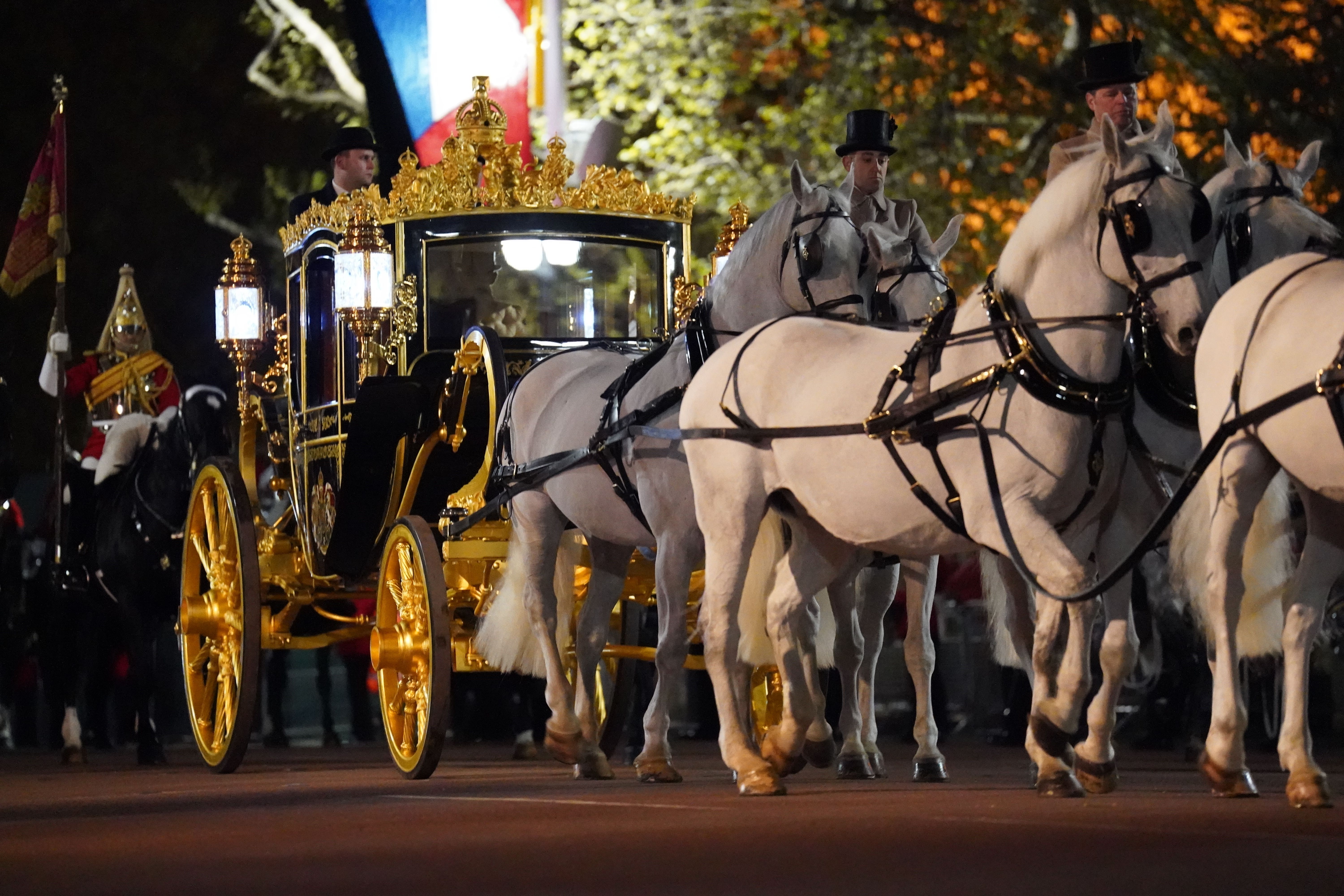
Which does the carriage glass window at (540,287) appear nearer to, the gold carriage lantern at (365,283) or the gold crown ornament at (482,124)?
the gold carriage lantern at (365,283)

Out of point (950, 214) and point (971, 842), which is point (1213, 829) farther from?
point (950, 214)

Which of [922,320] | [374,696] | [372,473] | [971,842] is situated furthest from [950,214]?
[971,842]

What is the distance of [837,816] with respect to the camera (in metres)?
6.97

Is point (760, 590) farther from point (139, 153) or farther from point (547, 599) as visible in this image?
point (139, 153)

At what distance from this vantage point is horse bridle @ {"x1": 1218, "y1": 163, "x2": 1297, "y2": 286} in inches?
303

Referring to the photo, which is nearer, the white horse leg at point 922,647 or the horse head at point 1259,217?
the horse head at point 1259,217

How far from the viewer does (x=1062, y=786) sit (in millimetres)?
7262

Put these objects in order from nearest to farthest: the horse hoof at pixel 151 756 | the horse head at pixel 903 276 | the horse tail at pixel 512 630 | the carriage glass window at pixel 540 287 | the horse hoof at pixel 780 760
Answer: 1. the horse hoof at pixel 780 760
2. the horse head at pixel 903 276
3. the horse tail at pixel 512 630
4. the carriage glass window at pixel 540 287
5. the horse hoof at pixel 151 756

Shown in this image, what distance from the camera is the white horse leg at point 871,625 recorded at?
9359 mm

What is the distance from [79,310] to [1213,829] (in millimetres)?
17539

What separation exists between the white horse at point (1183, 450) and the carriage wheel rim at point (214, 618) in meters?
4.39

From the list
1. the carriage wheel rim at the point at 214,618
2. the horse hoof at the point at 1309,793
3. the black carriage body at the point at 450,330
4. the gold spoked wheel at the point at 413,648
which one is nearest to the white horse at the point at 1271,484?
the horse hoof at the point at 1309,793

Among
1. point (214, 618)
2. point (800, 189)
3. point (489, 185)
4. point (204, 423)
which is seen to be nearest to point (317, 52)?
point (204, 423)

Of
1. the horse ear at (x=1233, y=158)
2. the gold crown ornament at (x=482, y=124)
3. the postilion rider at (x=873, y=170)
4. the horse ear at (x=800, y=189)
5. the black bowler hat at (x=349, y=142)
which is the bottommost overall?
the horse ear at (x=1233, y=158)
